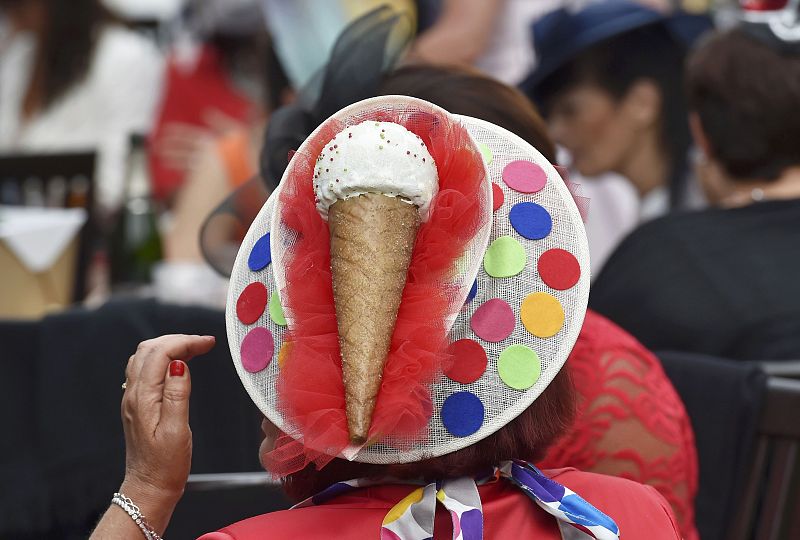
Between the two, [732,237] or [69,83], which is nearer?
[732,237]

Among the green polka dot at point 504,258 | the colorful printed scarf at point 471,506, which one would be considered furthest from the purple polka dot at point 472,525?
the green polka dot at point 504,258

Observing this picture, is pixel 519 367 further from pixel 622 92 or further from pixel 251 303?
pixel 622 92

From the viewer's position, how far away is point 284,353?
1.08 m

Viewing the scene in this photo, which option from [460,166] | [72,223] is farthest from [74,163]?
[460,166]

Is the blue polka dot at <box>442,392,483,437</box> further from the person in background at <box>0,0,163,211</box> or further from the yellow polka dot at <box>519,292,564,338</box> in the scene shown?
the person in background at <box>0,0,163,211</box>

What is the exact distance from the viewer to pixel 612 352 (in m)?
1.54

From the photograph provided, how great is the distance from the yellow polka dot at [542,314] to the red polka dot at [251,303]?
27 centimetres

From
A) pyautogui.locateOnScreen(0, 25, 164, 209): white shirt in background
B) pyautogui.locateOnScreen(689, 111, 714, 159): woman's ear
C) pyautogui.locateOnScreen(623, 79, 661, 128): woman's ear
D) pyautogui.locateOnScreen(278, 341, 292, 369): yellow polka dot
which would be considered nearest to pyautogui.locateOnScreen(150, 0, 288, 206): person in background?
pyautogui.locateOnScreen(0, 25, 164, 209): white shirt in background

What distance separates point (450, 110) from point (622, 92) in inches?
77.9

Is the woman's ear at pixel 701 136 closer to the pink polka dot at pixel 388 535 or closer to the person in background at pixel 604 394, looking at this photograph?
the person in background at pixel 604 394

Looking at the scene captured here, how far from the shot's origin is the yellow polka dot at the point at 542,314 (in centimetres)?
110

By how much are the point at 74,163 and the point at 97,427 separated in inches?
41.5

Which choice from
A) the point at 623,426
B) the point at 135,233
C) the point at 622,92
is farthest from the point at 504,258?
the point at 622,92

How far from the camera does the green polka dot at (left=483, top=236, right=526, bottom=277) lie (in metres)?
1.11
